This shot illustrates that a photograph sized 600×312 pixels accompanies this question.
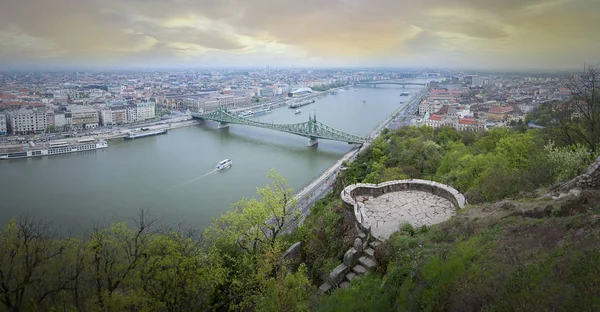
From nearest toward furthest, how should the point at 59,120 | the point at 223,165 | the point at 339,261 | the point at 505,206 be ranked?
the point at 505,206 < the point at 339,261 < the point at 223,165 < the point at 59,120

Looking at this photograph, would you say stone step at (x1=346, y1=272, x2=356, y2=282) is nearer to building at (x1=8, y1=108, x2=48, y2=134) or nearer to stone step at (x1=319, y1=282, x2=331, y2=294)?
stone step at (x1=319, y1=282, x2=331, y2=294)

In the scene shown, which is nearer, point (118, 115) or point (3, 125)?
point (3, 125)

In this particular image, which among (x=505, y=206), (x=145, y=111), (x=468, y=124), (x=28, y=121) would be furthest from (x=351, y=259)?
(x=145, y=111)

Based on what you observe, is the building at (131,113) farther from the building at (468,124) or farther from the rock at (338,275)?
the rock at (338,275)

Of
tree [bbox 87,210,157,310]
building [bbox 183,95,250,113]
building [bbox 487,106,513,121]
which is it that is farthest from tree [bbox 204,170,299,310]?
building [bbox 183,95,250,113]

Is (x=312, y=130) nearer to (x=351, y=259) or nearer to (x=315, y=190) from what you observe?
(x=315, y=190)

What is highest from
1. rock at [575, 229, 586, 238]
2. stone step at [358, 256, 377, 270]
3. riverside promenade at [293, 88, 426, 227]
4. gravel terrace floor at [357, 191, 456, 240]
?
rock at [575, 229, 586, 238]

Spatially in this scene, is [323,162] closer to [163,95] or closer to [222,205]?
[222,205]
